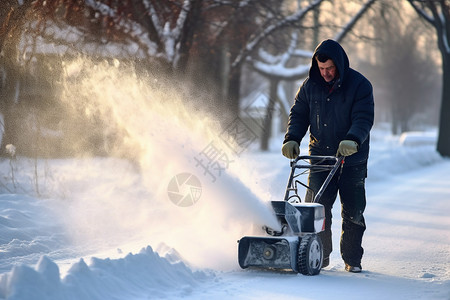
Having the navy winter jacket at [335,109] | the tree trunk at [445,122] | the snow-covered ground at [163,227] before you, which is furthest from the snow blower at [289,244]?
the tree trunk at [445,122]

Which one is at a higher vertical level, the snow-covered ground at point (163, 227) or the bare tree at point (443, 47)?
the bare tree at point (443, 47)

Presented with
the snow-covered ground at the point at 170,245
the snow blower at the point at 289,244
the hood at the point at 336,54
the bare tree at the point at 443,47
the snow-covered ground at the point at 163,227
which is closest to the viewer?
the snow-covered ground at the point at 170,245

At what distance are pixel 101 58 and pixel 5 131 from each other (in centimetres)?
212

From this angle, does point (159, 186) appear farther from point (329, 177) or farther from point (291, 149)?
point (329, 177)

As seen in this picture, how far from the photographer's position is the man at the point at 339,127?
19.9 feet

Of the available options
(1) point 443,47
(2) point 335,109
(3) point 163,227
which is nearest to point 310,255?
(2) point 335,109

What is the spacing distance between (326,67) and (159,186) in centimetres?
576

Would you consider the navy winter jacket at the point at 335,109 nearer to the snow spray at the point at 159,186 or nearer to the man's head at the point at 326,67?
the man's head at the point at 326,67

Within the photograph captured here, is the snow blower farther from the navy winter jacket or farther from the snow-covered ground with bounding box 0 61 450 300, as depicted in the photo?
the navy winter jacket

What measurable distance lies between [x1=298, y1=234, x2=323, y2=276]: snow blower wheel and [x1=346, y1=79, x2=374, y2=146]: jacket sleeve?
943 mm

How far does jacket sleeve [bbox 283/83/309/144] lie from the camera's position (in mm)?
6441

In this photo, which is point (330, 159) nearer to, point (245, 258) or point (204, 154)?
point (245, 258)

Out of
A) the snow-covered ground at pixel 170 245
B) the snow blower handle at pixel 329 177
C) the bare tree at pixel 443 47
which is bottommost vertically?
the snow-covered ground at pixel 170 245

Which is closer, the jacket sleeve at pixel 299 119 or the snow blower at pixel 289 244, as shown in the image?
the snow blower at pixel 289 244
